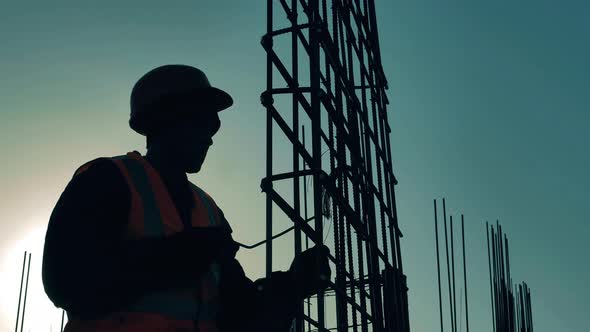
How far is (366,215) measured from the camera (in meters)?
6.37

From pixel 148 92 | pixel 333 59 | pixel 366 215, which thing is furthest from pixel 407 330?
pixel 148 92

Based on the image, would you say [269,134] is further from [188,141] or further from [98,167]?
[98,167]

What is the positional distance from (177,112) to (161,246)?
607 mm

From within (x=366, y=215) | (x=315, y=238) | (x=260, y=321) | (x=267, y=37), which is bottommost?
(x=260, y=321)

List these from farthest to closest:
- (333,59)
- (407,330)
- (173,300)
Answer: (407,330) < (333,59) < (173,300)

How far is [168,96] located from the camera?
289 cm

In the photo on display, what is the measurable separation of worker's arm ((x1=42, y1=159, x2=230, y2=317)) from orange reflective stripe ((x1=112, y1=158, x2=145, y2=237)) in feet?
0.06

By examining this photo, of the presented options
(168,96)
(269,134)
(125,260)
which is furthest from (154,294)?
(269,134)

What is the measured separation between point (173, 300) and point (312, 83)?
8.54 feet

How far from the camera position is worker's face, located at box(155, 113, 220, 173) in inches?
114

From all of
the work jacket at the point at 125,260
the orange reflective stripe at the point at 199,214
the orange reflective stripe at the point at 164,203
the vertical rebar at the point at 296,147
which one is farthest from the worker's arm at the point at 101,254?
the vertical rebar at the point at 296,147

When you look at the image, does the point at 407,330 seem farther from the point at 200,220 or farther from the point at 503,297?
the point at 200,220

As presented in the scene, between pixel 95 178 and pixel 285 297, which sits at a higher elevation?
pixel 95 178

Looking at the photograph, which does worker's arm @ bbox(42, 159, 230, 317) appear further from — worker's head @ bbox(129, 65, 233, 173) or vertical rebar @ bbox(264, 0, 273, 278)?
vertical rebar @ bbox(264, 0, 273, 278)
